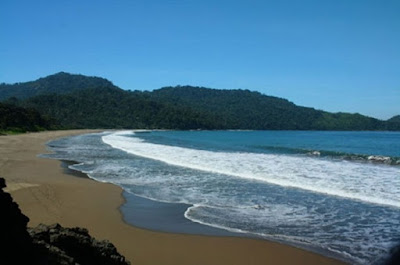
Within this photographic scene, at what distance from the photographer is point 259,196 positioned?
570 inches

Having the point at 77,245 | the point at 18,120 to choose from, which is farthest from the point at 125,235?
the point at 18,120

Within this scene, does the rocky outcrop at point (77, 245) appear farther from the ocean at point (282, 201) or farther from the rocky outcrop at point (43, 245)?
the ocean at point (282, 201)

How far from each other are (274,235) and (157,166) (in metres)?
15.2

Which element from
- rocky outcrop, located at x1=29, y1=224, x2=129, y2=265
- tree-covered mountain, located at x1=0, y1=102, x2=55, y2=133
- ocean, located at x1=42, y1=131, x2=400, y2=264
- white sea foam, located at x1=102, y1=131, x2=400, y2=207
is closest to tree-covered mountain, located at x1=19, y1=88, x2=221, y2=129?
tree-covered mountain, located at x1=0, y1=102, x2=55, y2=133

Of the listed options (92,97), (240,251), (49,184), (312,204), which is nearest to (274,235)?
(240,251)

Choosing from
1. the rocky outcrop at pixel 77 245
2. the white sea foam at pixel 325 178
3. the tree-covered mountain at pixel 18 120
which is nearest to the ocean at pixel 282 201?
the white sea foam at pixel 325 178

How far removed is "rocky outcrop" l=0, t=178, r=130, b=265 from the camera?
14.8 ft

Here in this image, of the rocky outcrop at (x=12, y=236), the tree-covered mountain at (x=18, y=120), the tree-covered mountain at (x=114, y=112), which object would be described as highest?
the tree-covered mountain at (x=114, y=112)

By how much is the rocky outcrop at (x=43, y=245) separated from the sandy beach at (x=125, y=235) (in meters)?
1.69

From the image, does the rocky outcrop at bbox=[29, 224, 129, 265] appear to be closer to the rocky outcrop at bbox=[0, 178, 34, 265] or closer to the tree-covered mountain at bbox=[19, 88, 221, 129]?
the rocky outcrop at bbox=[0, 178, 34, 265]

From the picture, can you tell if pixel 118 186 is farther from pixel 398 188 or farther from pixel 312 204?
pixel 398 188

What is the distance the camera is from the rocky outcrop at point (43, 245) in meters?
4.51

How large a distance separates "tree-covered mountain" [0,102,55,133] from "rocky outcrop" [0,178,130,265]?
61761 mm

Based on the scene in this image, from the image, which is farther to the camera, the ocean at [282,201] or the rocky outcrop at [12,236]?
the ocean at [282,201]
